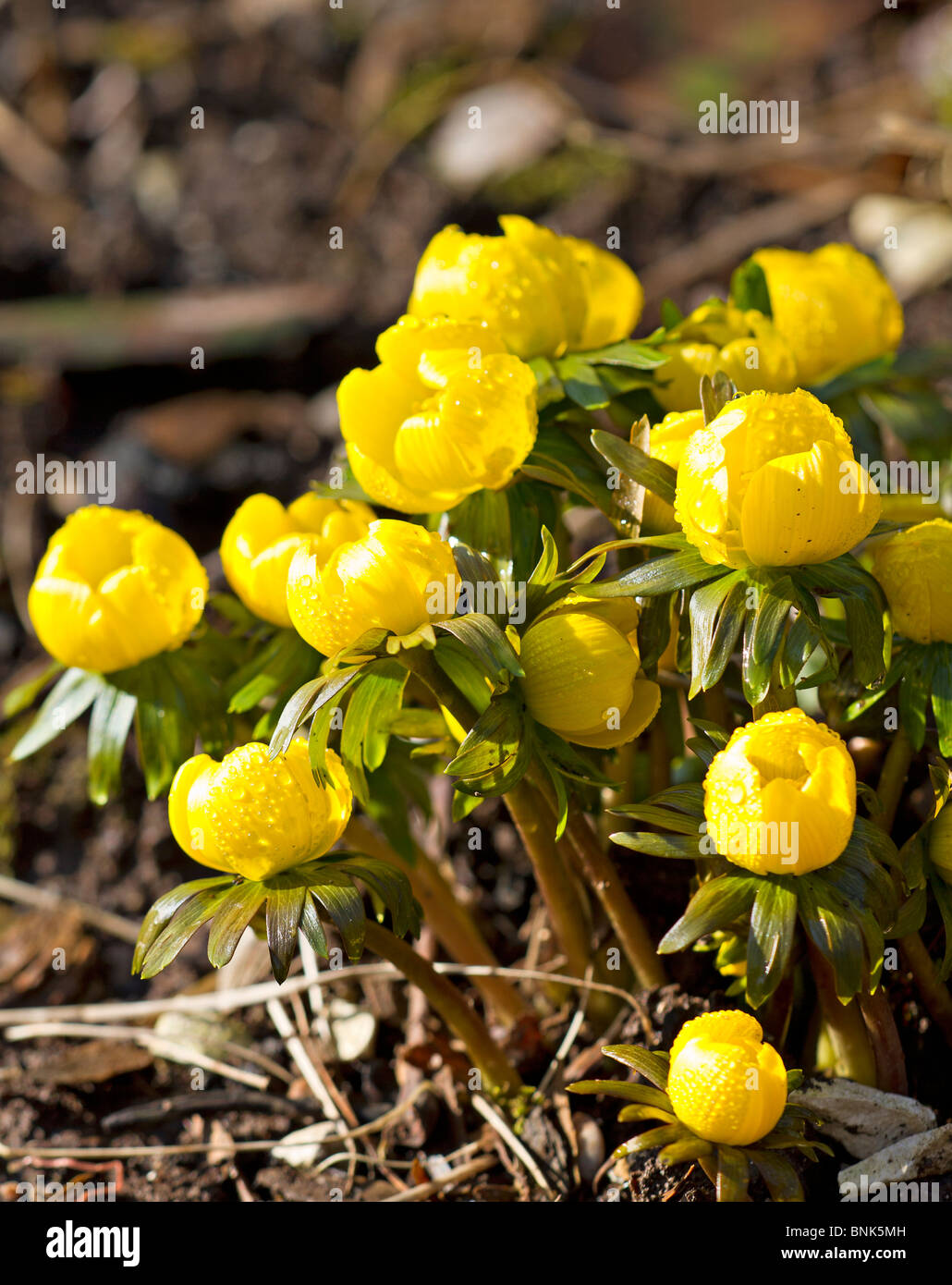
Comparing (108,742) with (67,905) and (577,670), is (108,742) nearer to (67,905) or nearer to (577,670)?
(577,670)

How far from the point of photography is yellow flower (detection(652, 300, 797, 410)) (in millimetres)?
1428

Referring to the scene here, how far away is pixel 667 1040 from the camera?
1434 mm

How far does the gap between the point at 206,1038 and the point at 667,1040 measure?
0.81 meters

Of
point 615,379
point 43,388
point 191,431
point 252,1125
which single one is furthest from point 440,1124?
point 43,388

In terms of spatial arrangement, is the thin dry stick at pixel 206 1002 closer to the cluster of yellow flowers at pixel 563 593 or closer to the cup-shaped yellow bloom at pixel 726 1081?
the cluster of yellow flowers at pixel 563 593

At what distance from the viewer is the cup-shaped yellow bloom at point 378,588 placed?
114 centimetres

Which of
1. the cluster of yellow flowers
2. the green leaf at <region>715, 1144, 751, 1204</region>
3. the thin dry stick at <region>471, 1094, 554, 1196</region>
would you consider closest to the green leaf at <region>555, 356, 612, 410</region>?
the cluster of yellow flowers

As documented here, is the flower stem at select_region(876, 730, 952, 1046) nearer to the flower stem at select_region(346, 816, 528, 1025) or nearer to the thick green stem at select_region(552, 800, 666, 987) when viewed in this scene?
the thick green stem at select_region(552, 800, 666, 987)

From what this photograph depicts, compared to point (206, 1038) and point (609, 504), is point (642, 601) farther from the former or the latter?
point (206, 1038)

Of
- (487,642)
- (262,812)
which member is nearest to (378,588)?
(487,642)

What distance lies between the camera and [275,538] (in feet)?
4.81

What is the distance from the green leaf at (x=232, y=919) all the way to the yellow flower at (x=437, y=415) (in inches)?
16.9

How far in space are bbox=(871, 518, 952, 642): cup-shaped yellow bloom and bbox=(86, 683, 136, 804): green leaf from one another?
34.2 inches

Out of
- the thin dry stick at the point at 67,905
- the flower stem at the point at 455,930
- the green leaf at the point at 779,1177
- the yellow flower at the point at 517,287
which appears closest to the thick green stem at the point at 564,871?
the flower stem at the point at 455,930
